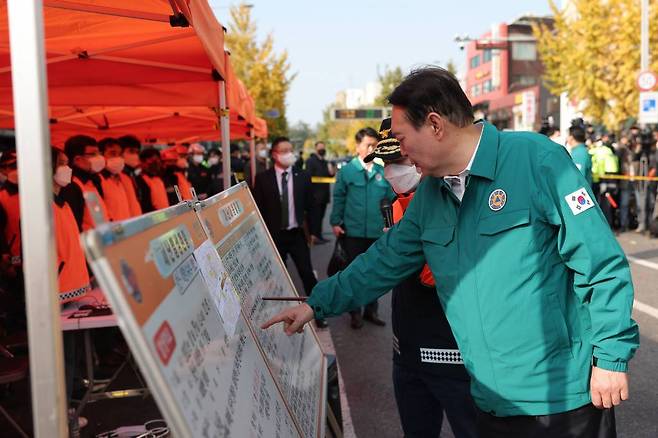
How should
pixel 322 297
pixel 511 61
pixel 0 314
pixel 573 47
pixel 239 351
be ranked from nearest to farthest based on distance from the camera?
pixel 239 351, pixel 322 297, pixel 0 314, pixel 573 47, pixel 511 61

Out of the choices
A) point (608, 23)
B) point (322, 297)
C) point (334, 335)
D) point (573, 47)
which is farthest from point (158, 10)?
point (573, 47)

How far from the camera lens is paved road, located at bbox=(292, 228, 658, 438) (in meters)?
3.97

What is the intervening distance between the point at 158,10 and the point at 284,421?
7.79 ft

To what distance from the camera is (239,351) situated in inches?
64.6

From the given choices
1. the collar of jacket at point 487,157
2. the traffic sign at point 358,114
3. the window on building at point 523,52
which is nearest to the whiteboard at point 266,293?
the collar of jacket at point 487,157

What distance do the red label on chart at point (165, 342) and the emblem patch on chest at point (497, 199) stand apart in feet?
3.52

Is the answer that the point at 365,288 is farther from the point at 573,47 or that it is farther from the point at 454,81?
the point at 573,47

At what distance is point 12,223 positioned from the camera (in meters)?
4.50

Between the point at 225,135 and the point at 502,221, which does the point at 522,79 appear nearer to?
the point at 225,135

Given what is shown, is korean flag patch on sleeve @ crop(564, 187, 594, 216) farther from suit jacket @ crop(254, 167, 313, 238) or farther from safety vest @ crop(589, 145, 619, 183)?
safety vest @ crop(589, 145, 619, 183)

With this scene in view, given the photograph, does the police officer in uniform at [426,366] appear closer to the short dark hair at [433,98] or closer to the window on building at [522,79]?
the short dark hair at [433,98]

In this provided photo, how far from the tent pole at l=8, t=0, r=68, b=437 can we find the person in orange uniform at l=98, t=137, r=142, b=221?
4.87 metres

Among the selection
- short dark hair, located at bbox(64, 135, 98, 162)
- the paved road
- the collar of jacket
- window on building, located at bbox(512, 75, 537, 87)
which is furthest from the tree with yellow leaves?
window on building, located at bbox(512, 75, 537, 87)

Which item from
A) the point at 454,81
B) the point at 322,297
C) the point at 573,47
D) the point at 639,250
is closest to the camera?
the point at 454,81
